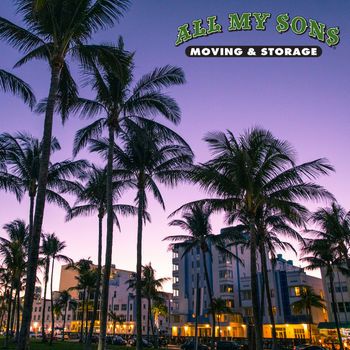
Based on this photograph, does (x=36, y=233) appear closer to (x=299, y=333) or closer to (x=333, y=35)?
(x=333, y=35)

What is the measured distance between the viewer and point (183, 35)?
15242mm

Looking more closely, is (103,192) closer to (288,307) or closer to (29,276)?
(29,276)

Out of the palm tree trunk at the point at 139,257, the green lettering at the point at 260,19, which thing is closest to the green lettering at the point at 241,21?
the green lettering at the point at 260,19

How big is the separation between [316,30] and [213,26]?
421cm

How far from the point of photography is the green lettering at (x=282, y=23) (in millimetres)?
13953

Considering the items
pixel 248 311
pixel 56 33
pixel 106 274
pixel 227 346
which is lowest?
pixel 227 346

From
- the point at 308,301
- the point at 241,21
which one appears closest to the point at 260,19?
the point at 241,21

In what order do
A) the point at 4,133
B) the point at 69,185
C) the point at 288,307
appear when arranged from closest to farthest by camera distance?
the point at 4,133 → the point at 69,185 → the point at 288,307

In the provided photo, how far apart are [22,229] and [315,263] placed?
96.6ft

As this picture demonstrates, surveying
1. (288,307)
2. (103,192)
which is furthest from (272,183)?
(288,307)

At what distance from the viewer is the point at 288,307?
4831 cm

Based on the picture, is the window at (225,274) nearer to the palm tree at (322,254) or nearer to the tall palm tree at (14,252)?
the palm tree at (322,254)

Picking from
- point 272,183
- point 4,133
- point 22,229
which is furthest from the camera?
point 22,229

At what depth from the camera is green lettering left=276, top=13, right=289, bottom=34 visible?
45.8 feet
